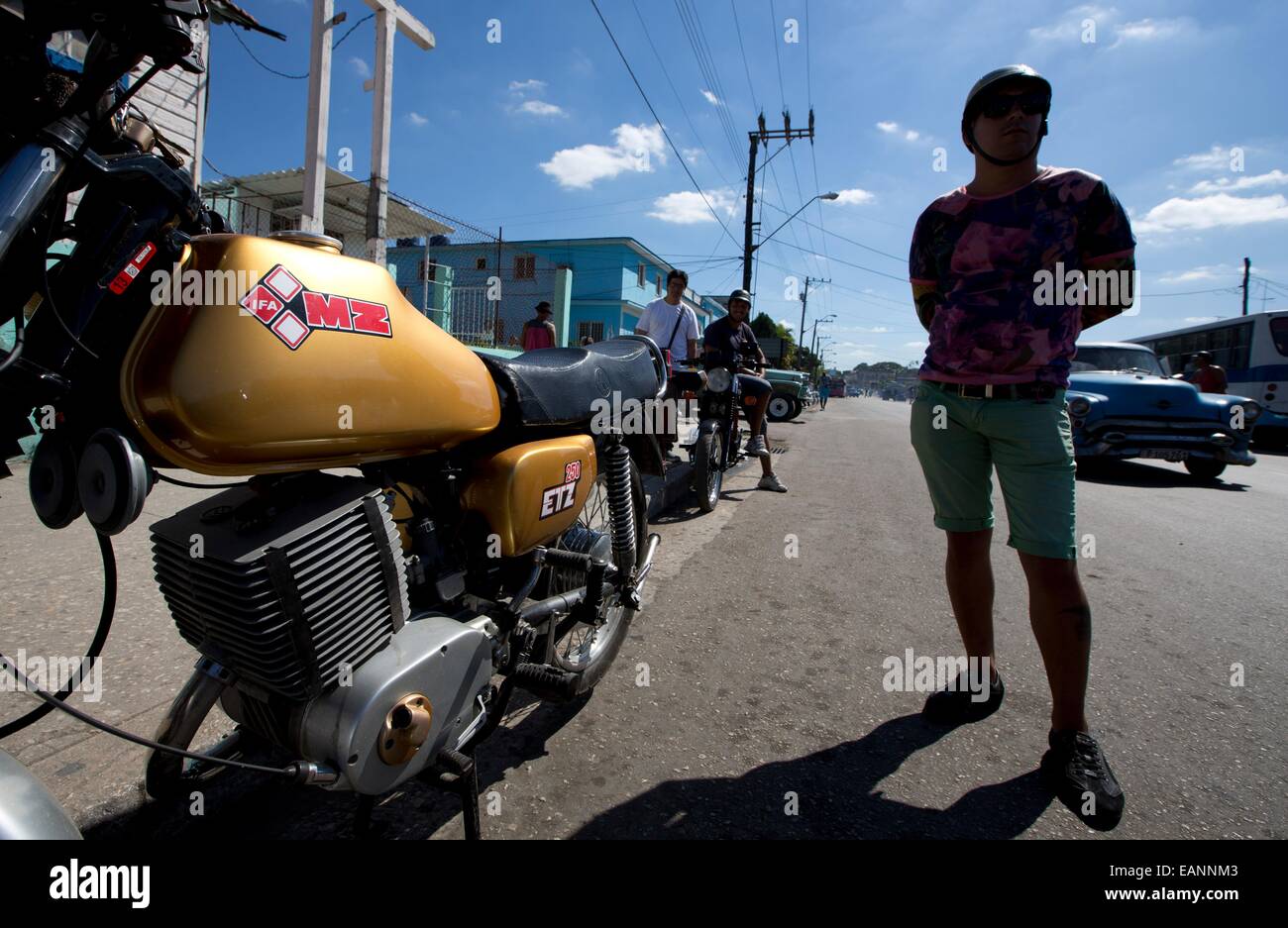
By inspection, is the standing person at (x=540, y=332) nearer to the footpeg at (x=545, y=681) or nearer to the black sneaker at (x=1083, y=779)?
the footpeg at (x=545, y=681)

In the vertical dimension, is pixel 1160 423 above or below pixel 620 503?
above

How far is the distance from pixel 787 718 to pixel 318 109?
7724mm

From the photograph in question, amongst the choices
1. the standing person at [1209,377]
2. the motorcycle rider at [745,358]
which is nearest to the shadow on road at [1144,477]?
the standing person at [1209,377]

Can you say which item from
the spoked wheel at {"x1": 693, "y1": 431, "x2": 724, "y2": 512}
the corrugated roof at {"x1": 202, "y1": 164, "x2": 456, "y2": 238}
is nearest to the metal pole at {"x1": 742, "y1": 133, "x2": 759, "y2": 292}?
the corrugated roof at {"x1": 202, "y1": 164, "x2": 456, "y2": 238}

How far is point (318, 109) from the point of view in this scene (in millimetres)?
7090

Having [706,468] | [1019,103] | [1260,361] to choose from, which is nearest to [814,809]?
[1019,103]

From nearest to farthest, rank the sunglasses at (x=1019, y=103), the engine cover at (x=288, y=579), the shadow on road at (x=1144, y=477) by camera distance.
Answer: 1. the engine cover at (x=288, y=579)
2. the sunglasses at (x=1019, y=103)
3. the shadow on road at (x=1144, y=477)

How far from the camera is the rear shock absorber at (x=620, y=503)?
2248mm

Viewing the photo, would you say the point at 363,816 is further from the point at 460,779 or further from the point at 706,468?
→ the point at 706,468

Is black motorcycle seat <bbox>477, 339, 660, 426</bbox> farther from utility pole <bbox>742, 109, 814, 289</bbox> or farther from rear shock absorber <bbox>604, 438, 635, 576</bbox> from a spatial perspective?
utility pole <bbox>742, 109, 814, 289</bbox>

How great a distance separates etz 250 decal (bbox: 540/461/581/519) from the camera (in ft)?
5.72

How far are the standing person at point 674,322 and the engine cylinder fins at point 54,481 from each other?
4.99 meters
